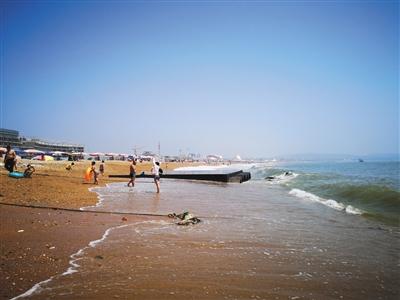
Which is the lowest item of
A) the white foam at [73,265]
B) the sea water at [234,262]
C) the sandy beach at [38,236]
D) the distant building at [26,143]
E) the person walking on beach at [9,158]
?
the sea water at [234,262]

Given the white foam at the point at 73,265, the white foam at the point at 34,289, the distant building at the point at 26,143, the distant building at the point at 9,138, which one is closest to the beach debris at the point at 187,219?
the white foam at the point at 73,265

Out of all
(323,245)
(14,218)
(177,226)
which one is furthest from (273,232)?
(14,218)

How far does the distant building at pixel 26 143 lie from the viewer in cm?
11571

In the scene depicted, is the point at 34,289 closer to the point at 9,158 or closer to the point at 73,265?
the point at 73,265

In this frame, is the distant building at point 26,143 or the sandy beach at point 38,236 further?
the distant building at point 26,143

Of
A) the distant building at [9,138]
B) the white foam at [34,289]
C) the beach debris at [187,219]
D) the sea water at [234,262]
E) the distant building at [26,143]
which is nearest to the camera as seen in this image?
the white foam at [34,289]

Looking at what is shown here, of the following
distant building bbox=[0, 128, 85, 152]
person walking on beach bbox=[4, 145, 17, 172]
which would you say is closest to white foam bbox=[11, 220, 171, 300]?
person walking on beach bbox=[4, 145, 17, 172]

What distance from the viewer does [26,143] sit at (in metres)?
126

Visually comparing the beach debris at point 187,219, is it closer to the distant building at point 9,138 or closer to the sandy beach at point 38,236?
the sandy beach at point 38,236

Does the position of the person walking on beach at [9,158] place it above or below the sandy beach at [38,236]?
above

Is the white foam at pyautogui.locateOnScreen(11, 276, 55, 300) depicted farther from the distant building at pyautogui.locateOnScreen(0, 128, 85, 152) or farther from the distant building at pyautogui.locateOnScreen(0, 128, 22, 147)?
the distant building at pyautogui.locateOnScreen(0, 128, 22, 147)

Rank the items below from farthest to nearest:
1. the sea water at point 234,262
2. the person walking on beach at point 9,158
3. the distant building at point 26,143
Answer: the distant building at point 26,143, the person walking on beach at point 9,158, the sea water at point 234,262

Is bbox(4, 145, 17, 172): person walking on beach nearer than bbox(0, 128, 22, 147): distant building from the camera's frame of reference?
Yes

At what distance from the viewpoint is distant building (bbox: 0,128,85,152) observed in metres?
116
